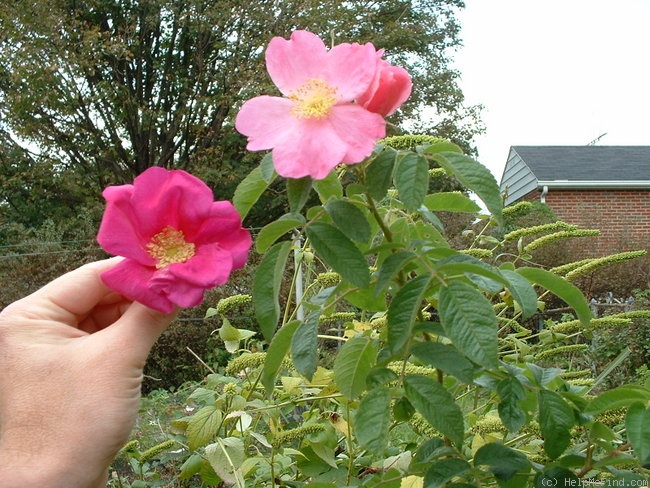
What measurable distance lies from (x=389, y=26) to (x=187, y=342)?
9808 mm

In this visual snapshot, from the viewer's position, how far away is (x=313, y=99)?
858 millimetres

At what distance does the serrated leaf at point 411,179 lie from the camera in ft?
2.76

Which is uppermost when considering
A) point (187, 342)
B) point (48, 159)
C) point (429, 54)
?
point (429, 54)

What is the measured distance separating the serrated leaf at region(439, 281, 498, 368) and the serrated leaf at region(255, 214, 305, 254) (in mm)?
195

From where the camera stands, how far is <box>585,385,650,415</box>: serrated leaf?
96 centimetres

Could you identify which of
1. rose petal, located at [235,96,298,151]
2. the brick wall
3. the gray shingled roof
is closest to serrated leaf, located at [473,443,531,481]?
rose petal, located at [235,96,298,151]

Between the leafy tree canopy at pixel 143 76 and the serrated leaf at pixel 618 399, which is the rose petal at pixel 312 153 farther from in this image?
the leafy tree canopy at pixel 143 76

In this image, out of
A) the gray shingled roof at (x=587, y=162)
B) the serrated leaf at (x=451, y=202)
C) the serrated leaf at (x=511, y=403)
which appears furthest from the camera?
the gray shingled roof at (x=587, y=162)

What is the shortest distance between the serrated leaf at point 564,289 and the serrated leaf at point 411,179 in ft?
0.82

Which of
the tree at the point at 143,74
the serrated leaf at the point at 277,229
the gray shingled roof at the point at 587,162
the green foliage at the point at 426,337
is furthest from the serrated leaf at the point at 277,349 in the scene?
the gray shingled roof at the point at 587,162

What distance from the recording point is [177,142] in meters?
14.7

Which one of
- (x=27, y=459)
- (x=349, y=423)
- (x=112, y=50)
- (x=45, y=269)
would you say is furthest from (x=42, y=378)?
(x=112, y=50)

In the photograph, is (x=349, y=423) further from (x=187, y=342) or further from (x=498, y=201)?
(x=187, y=342)

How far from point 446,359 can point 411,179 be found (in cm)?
22
